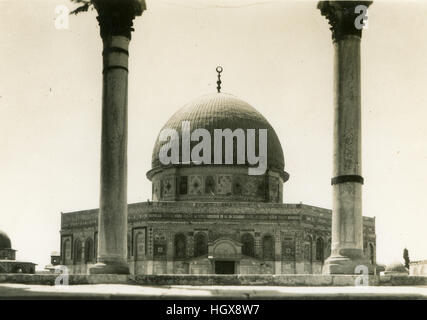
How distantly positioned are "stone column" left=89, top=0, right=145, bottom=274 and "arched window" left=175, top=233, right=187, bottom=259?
2291 cm

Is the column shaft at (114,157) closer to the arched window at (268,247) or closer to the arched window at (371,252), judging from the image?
the arched window at (268,247)

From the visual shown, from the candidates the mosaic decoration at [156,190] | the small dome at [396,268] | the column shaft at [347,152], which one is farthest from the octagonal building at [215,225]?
the column shaft at [347,152]

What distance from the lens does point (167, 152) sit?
132ft

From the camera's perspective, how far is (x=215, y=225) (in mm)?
36844

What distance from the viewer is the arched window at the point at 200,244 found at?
36656 mm

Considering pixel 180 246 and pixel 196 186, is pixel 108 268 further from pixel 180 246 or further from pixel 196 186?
pixel 196 186

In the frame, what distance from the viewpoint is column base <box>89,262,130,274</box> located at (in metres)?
13.2

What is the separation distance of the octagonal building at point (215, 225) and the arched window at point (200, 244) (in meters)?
0.05

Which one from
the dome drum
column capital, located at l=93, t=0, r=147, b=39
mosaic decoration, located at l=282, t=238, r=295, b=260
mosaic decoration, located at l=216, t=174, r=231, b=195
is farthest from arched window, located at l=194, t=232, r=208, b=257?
column capital, located at l=93, t=0, r=147, b=39

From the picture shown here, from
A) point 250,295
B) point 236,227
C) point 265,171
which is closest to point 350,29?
point 250,295

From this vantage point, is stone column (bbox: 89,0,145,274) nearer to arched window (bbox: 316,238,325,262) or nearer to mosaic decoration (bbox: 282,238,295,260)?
mosaic decoration (bbox: 282,238,295,260)
